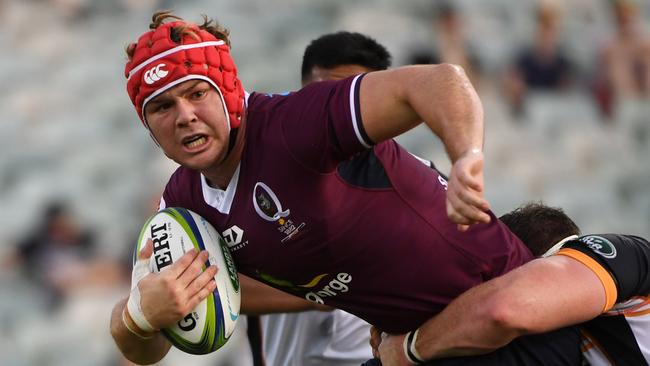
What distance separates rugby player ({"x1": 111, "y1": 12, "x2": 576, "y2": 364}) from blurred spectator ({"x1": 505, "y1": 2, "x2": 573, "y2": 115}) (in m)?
5.66

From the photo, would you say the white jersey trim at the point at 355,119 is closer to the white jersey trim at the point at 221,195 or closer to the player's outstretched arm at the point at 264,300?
the white jersey trim at the point at 221,195

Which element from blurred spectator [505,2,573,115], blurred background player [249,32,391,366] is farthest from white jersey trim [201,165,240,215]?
blurred spectator [505,2,573,115]

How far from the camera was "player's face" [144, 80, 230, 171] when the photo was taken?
11.1 feet

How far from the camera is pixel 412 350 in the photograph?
11.8ft

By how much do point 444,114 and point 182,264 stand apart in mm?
1020

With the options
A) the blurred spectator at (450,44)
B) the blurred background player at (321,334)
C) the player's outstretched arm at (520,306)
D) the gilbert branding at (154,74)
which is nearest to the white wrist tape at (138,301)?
the gilbert branding at (154,74)

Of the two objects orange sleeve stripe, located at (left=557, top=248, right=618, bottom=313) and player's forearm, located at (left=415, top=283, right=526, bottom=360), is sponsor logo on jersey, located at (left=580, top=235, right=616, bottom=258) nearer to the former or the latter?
orange sleeve stripe, located at (left=557, top=248, right=618, bottom=313)

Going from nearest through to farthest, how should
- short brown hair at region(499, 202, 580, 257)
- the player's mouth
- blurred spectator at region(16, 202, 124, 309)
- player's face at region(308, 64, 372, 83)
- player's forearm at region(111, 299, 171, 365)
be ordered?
1. the player's mouth
2. player's forearm at region(111, 299, 171, 365)
3. short brown hair at region(499, 202, 580, 257)
4. player's face at region(308, 64, 372, 83)
5. blurred spectator at region(16, 202, 124, 309)

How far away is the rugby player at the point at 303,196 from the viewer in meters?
3.31

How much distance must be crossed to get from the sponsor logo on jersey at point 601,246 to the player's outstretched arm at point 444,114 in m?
0.76

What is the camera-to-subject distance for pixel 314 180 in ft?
10.8

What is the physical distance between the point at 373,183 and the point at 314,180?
7.5 inches

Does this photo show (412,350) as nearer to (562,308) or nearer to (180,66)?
(562,308)

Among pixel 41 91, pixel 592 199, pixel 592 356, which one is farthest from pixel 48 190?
pixel 592 356
